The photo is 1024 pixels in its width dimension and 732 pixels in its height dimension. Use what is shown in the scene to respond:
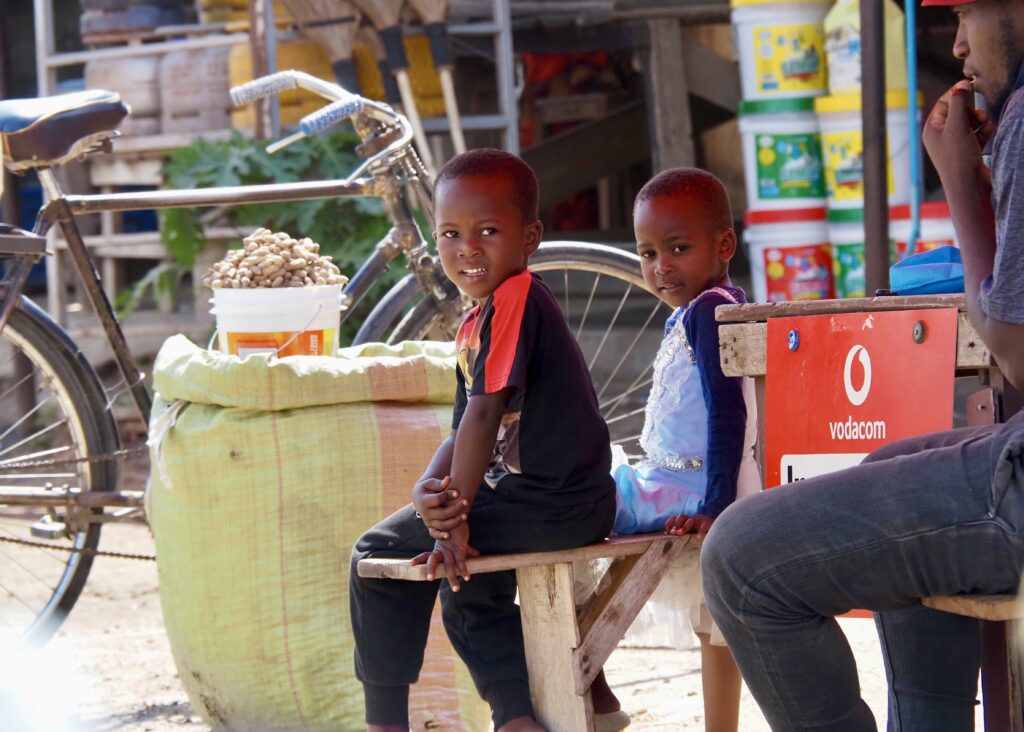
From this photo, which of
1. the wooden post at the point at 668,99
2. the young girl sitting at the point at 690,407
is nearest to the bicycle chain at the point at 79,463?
the young girl sitting at the point at 690,407

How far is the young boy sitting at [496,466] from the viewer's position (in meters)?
2.23

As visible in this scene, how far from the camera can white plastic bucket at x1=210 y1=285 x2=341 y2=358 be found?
3.02 meters

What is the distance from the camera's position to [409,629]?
233cm

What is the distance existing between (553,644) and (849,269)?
2.89 metres

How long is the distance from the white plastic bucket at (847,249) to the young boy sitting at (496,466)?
8.59 ft

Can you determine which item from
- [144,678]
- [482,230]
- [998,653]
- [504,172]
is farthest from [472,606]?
[144,678]

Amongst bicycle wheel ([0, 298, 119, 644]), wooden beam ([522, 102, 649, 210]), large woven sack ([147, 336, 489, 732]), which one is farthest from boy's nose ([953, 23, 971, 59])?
wooden beam ([522, 102, 649, 210])

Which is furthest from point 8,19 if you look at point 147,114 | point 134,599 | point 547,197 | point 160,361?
point 160,361

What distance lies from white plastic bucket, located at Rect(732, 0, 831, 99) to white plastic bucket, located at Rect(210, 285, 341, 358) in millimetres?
2383

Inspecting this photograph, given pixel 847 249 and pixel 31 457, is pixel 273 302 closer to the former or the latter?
pixel 31 457

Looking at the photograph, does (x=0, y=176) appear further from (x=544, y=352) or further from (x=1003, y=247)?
(x=1003, y=247)

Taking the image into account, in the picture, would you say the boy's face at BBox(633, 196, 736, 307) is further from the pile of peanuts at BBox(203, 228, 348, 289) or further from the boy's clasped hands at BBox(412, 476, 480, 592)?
the pile of peanuts at BBox(203, 228, 348, 289)

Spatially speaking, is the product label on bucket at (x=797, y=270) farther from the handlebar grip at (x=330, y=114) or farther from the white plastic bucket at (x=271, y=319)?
the white plastic bucket at (x=271, y=319)

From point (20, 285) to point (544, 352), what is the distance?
1.80 m
